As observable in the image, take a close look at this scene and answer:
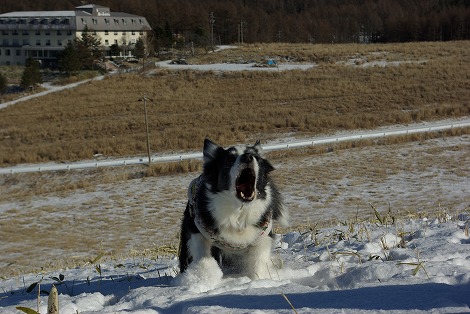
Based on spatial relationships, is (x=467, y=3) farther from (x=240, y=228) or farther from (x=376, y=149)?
(x=240, y=228)

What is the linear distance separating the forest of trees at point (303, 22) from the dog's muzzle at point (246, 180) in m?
76.1

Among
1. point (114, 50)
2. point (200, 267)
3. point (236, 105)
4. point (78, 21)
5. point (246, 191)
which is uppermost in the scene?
point (78, 21)

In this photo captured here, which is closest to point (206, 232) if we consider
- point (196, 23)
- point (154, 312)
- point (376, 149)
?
point (154, 312)

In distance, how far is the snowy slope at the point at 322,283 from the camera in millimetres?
2865

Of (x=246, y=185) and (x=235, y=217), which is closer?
(x=246, y=185)

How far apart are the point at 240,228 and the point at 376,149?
23.5 meters

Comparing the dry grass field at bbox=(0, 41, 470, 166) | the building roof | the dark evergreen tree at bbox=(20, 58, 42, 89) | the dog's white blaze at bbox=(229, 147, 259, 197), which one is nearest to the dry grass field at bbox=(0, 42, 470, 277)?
the dry grass field at bbox=(0, 41, 470, 166)

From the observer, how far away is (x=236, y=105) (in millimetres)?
42750

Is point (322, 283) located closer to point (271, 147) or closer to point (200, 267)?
point (200, 267)

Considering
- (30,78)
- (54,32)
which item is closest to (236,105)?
(30,78)

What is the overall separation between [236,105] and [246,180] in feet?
128

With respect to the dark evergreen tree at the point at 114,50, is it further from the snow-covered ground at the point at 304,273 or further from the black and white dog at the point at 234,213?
the black and white dog at the point at 234,213

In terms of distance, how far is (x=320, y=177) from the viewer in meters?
22.4

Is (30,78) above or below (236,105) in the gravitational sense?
above
